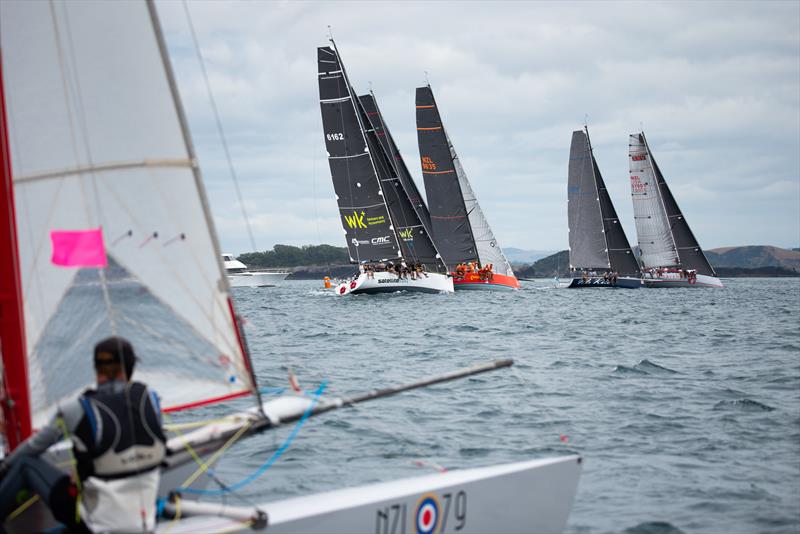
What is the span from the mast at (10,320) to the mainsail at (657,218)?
174 feet

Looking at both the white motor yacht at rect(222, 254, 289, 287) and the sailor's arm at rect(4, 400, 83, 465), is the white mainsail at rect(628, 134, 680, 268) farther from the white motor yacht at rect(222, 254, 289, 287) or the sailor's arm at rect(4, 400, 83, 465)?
the sailor's arm at rect(4, 400, 83, 465)

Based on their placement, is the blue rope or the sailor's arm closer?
the sailor's arm

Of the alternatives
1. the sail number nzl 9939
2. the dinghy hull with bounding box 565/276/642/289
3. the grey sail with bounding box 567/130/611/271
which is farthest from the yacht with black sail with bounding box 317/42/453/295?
the sail number nzl 9939

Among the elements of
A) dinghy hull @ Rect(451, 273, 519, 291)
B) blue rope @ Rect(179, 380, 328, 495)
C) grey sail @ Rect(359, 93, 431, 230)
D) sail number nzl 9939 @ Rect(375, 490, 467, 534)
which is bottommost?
sail number nzl 9939 @ Rect(375, 490, 467, 534)

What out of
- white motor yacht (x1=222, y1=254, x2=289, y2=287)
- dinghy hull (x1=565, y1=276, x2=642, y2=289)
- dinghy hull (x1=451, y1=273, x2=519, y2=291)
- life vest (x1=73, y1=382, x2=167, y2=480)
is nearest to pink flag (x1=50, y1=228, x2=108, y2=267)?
life vest (x1=73, y1=382, x2=167, y2=480)

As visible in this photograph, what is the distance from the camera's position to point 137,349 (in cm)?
505

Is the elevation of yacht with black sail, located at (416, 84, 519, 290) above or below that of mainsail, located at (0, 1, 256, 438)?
above

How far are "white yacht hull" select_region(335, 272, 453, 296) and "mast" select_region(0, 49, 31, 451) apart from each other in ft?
108

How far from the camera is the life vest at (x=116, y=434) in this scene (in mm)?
4074

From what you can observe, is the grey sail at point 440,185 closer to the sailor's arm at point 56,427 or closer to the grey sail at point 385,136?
the grey sail at point 385,136

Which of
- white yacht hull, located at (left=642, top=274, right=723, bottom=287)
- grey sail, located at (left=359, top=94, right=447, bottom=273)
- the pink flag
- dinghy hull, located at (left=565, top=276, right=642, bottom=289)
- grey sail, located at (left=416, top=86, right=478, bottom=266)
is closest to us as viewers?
the pink flag

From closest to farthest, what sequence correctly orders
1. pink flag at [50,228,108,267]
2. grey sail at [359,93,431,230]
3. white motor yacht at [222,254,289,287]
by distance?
1. pink flag at [50,228,108,267]
2. grey sail at [359,93,431,230]
3. white motor yacht at [222,254,289,287]

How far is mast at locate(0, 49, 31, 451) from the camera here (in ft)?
14.4

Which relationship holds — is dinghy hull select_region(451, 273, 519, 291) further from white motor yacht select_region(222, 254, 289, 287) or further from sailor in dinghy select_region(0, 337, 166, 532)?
sailor in dinghy select_region(0, 337, 166, 532)
